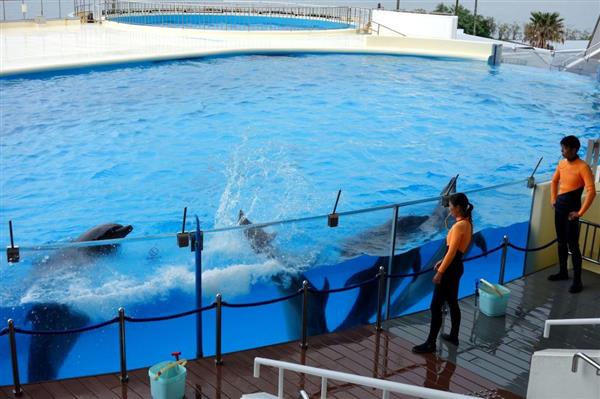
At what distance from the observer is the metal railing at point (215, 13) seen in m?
32.7

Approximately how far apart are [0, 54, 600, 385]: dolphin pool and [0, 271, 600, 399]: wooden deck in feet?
0.67

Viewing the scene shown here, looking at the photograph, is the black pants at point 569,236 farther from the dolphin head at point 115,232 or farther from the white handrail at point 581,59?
the white handrail at point 581,59

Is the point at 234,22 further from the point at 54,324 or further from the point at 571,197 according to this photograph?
the point at 54,324

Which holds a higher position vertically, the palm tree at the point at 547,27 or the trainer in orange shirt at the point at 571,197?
the palm tree at the point at 547,27

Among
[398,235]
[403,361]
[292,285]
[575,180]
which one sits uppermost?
[575,180]

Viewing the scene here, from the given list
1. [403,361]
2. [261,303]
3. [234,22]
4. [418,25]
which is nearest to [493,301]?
[403,361]

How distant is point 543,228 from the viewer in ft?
25.1

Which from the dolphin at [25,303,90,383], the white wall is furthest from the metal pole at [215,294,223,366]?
the white wall

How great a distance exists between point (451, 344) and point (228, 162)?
9484 mm

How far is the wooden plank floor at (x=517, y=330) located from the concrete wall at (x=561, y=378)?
0.98 metres

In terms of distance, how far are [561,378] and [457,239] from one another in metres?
1.54

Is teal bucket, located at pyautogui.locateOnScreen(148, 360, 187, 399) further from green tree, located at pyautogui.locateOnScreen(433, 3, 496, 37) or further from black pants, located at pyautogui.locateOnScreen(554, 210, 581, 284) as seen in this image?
green tree, located at pyautogui.locateOnScreen(433, 3, 496, 37)

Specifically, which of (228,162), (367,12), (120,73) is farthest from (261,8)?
(228,162)

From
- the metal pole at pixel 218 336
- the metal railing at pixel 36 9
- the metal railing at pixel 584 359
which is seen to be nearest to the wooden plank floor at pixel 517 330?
the metal railing at pixel 584 359
